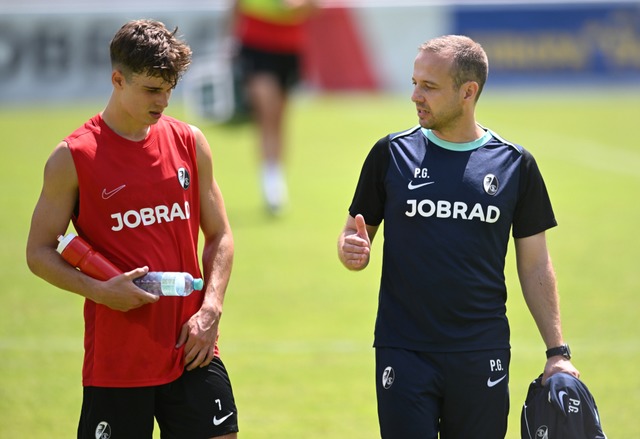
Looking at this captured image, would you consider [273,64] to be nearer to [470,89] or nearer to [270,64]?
[270,64]

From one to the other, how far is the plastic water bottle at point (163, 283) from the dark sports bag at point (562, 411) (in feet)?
5.49

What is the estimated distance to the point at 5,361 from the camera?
321 inches

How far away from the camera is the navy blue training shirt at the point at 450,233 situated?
15.5 ft

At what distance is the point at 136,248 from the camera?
4.61 m

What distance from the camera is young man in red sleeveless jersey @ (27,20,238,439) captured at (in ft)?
14.7

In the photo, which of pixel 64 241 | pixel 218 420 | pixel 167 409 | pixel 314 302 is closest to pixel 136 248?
pixel 64 241

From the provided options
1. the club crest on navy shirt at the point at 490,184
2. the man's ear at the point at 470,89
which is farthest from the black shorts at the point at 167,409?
the man's ear at the point at 470,89

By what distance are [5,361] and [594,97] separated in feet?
61.4

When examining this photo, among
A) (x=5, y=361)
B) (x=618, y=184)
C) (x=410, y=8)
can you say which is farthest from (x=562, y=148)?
(x=5, y=361)

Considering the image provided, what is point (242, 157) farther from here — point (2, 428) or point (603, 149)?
point (2, 428)

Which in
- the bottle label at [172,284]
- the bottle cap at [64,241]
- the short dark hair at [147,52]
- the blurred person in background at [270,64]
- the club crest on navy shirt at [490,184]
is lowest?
the bottle label at [172,284]

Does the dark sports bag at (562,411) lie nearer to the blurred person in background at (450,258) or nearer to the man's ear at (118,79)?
the blurred person in background at (450,258)

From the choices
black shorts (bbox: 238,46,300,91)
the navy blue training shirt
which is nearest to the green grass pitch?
black shorts (bbox: 238,46,300,91)

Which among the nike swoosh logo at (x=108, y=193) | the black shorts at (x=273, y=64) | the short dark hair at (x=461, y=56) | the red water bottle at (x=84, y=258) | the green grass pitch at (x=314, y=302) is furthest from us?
the black shorts at (x=273, y=64)
